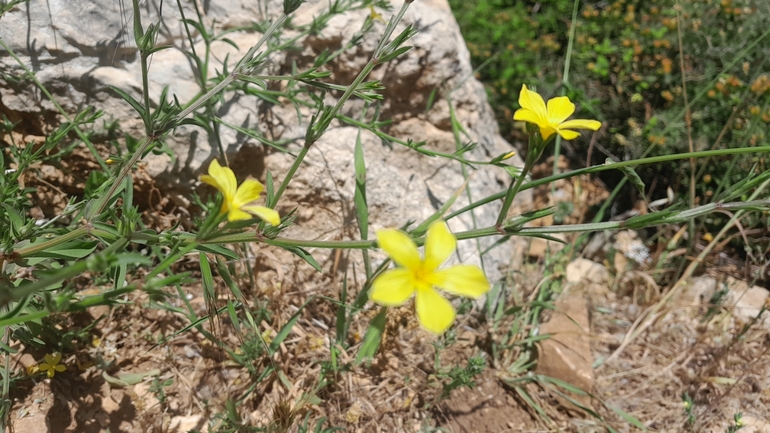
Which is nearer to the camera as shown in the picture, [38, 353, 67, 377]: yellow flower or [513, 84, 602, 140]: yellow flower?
[513, 84, 602, 140]: yellow flower

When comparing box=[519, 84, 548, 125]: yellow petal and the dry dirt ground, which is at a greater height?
box=[519, 84, 548, 125]: yellow petal

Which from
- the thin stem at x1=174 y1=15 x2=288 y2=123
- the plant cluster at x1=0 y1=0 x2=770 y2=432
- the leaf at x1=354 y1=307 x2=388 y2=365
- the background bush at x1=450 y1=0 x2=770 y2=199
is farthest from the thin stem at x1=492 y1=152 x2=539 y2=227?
the background bush at x1=450 y1=0 x2=770 y2=199

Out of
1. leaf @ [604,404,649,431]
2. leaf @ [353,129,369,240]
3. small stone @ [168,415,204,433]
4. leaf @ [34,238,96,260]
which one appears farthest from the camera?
leaf @ [604,404,649,431]

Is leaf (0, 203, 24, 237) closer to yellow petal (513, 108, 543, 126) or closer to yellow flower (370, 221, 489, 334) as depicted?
yellow flower (370, 221, 489, 334)

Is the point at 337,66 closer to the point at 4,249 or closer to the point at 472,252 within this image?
the point at 472,252

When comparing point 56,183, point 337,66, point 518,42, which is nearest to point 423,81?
point 337,66

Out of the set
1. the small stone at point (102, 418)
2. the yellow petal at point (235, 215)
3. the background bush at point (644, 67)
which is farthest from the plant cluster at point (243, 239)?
the background bush at point (644, 67)

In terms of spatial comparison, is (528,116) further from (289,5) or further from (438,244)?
(289,5)
